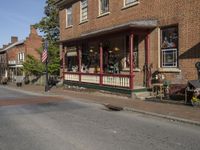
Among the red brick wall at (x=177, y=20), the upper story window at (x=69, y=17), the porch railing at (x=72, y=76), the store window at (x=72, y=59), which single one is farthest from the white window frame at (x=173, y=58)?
the upper story window at (x=69, y=17)

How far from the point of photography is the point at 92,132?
372 inches

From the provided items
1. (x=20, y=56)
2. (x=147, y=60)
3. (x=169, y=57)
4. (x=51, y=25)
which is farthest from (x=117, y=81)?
(x=20, y=56)

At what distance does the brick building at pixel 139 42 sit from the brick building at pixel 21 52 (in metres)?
31.7

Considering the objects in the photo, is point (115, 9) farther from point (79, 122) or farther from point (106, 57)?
point (79, 122)

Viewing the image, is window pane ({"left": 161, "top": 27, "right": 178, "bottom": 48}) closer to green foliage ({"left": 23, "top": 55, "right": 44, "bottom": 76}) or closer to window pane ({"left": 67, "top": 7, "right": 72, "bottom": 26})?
window pane ({"left": 67, "top": 7, "right": 72, "bottom": 26})

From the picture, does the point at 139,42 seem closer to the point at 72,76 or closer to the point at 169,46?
the point at 169,46

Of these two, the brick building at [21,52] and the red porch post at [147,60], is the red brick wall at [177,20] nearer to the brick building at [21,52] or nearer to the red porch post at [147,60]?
the red porch post at [147,60]

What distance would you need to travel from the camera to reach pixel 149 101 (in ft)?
53.0

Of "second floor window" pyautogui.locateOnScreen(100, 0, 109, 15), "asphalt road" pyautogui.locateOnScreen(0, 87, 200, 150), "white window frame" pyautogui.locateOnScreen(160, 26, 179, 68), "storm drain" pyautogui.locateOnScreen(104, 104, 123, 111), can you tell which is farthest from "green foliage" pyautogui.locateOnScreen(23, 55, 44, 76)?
"asphalt road" pyautogui.locateOnScreen(0, 87, 200, 150)

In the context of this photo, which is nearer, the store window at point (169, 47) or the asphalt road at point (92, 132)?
the asphalt road at point (92, 132)

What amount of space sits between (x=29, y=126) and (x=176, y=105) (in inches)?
252

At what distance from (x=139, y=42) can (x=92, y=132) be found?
35.2ft

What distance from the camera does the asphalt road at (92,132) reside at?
792 cm

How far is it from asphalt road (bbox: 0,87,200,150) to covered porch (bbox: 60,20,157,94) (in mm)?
5495
